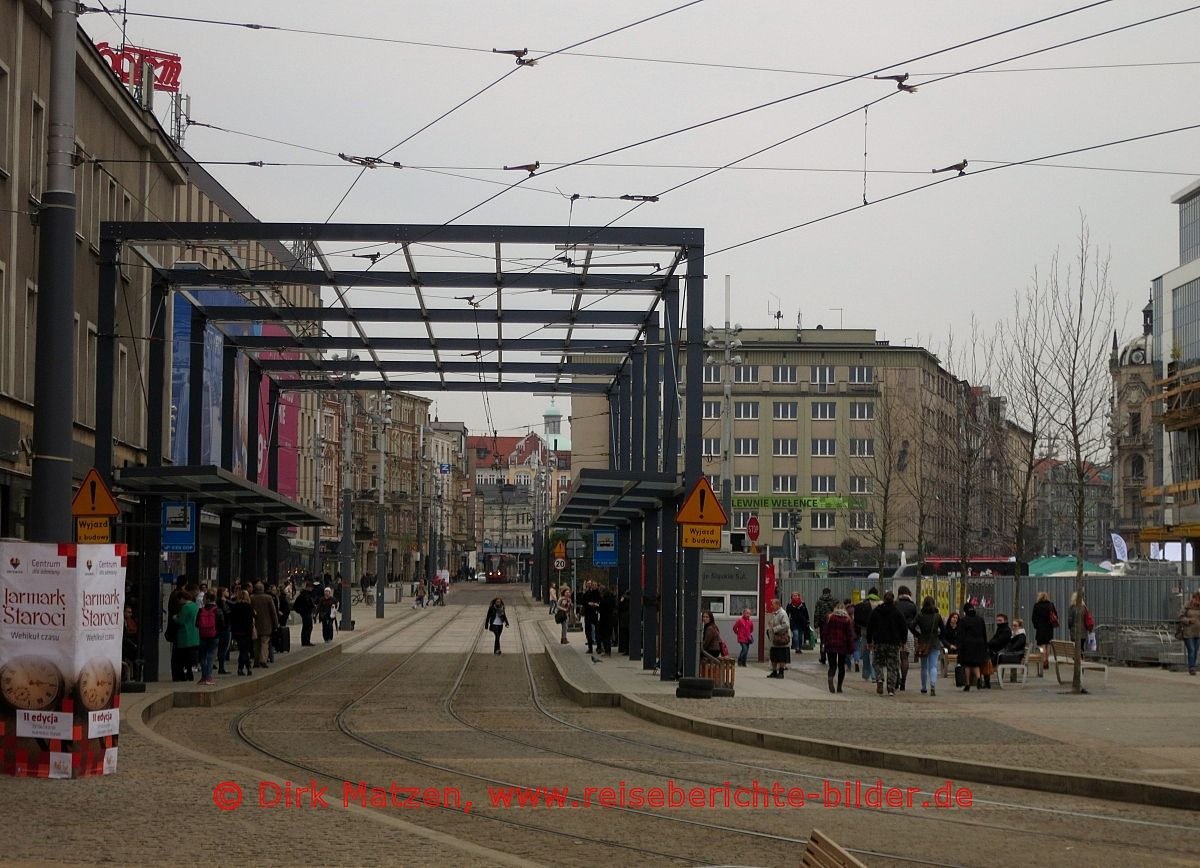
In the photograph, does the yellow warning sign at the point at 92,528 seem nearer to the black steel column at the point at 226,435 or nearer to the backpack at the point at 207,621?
the backpack at the point at 207,621

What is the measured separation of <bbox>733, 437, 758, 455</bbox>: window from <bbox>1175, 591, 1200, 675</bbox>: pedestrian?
6848 cm

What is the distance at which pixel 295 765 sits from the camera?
16.4 meters

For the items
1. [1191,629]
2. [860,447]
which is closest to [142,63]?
[1191,629]

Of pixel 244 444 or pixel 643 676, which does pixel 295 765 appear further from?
pixel 244 444

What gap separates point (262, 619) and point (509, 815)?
20415 millimetres

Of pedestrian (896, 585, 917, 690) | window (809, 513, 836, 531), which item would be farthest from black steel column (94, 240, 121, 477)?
window (809, 513, 836, 531)

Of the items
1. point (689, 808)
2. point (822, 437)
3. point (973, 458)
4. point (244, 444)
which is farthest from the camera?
point (822, 437)

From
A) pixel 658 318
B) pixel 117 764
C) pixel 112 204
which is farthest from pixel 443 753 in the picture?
pixel 112 204

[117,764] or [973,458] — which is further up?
[973,458]

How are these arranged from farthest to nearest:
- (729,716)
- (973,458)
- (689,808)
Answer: (973,458)
(729,716)
(689,808)

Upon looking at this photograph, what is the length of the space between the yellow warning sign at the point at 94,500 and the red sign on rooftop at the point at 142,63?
23.5 metres

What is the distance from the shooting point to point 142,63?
45.4 m

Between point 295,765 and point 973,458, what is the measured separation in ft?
96.1

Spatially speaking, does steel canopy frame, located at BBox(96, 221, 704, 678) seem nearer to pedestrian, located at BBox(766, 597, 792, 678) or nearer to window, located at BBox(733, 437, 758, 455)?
pedestrian, located at BBox(766, 597, 792, 678)
